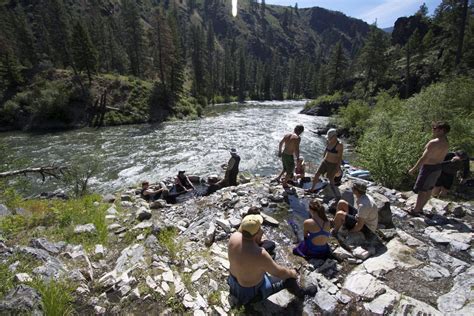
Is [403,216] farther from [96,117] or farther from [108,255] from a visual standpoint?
[96,117]

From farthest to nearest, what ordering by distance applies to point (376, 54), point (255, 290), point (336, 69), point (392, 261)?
point (336, 69) < point (376, 54) < point (392, 261) < point (255, 290)

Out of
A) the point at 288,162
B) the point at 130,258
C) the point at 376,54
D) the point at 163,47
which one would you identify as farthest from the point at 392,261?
the point at 376,54

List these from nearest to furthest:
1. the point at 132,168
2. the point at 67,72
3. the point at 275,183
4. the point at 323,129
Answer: the point at 275,183, the point at 132,168, the point at 323,129, the point at 67,72

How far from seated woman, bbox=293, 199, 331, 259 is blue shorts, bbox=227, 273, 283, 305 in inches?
59.1

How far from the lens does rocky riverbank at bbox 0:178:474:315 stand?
14.0 feet

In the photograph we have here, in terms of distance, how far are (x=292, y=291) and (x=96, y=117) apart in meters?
36.1

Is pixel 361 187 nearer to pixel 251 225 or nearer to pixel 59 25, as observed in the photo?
pixel 251 225

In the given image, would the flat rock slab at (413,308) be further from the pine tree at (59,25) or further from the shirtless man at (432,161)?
the pine tree at (59,25)

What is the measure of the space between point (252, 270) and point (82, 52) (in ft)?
146

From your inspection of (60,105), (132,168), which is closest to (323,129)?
(132,168)

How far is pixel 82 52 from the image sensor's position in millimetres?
38219

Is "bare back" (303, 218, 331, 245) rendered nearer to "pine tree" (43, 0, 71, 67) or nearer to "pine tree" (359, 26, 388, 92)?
"pine tree" (43, 0, 71, 67)

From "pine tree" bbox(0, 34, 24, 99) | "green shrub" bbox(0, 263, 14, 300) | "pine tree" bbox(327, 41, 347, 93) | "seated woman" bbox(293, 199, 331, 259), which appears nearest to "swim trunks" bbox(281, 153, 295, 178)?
"seated woman" bbox(293, 199, 331, 259)

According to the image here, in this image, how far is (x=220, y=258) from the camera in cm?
580
